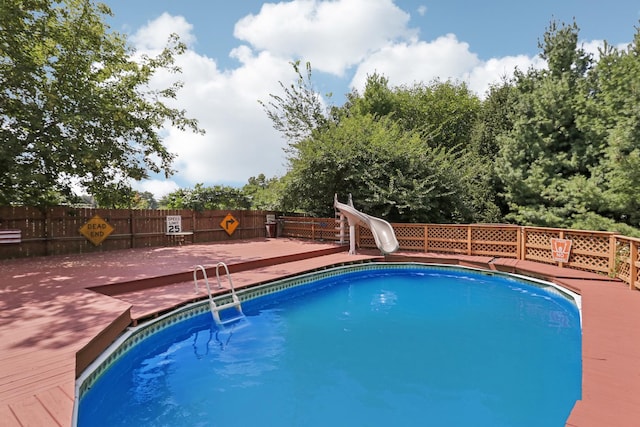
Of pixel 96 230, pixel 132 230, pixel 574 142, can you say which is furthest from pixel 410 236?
pixel 96 230

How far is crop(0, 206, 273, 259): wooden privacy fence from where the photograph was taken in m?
9.07

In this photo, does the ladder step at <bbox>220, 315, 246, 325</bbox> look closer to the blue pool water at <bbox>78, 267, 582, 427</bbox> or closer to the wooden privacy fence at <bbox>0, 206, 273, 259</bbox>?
the blue pool water at <bbox>78, 267, 582, 427</bbox>

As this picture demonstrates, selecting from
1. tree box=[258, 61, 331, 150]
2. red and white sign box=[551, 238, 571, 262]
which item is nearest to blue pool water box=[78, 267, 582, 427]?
red and white sign box=[551, 238, 571, 262]

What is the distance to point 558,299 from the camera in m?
7.11

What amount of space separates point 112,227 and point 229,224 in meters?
4.48

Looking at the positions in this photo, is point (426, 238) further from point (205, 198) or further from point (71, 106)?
point (71, 106)

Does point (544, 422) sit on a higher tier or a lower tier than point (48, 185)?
lower

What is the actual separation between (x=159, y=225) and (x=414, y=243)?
925 centimetres

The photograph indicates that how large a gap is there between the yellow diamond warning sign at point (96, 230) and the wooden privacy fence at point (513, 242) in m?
7.31

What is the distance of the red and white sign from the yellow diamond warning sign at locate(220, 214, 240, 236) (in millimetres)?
11327

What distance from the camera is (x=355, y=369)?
421 cm

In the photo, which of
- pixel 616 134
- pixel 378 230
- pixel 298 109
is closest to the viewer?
pixel 616 134

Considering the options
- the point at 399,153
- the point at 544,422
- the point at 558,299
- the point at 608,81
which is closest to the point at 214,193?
the point at 399,153

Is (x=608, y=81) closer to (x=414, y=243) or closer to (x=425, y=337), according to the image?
(x=414, y=243)
